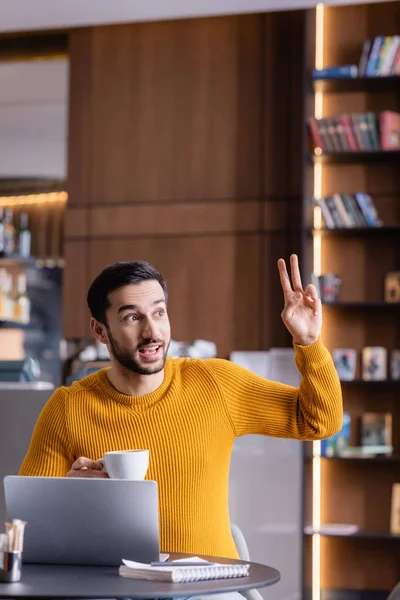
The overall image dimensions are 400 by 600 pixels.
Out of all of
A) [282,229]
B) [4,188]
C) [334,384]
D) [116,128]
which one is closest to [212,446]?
[334,384]

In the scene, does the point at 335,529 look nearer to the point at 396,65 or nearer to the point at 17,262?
the point at 396,65

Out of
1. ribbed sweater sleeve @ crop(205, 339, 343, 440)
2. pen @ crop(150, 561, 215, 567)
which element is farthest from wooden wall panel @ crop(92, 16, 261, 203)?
pen @ crop(150, 561, 215, 567)

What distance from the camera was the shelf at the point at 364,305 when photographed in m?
4.57

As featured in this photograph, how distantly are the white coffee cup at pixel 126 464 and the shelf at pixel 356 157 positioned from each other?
3.35 m

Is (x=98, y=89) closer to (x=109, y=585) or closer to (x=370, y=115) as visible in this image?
(x=370, y=115)

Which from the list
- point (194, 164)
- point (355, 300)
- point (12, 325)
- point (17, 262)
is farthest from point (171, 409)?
point (17, 262)

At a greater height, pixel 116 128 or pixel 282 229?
pixel 116 128

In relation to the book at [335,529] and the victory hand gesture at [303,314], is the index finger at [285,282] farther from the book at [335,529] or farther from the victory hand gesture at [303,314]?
the book at [335,529]

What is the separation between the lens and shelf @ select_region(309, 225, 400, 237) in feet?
15.2

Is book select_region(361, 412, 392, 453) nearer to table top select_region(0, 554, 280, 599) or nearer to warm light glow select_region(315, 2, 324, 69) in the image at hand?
warm light glow select_region(315, 2, 324, 69)

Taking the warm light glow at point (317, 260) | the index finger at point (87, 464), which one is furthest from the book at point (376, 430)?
the index finger at point (87, 464)

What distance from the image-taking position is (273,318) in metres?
5.05

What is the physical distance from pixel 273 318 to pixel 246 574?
3.62 m

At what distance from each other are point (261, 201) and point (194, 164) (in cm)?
48
